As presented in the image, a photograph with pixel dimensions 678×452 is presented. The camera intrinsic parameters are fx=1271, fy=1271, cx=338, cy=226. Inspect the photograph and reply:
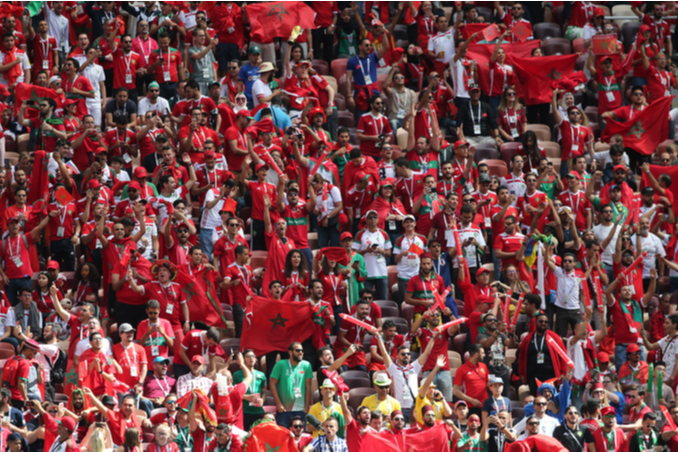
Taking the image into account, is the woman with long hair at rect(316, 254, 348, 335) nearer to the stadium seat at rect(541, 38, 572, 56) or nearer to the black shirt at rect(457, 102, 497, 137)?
the black shirt at rect(457, 102, 497, 137)

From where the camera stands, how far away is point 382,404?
13438mm

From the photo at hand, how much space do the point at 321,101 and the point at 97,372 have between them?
240 inches

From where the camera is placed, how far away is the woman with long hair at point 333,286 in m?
15.0

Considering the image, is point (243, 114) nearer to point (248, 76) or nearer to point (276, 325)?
point (248, 76)

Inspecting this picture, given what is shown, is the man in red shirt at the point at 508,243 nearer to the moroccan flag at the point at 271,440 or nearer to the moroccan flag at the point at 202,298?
the moroccan flag at the point at 202,298

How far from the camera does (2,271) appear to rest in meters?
15.5

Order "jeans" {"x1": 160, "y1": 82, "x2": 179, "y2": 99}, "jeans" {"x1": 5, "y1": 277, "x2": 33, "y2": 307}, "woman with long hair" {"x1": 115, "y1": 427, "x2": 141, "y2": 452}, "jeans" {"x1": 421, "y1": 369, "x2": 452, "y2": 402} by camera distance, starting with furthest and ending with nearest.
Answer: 1. "jeans" {"x1": 160, "y1": 82, "x2": 179, "y2": 99}
2. "jeans" {"x1": 5, "y1": 277, "x2": 33, "y2": 307}
3. "jeans" {"x1": 421, "y1": 369, "x2": 452, "y2": 402}
4. "woman with long hair" {"x1": 115, "y1": 427, "x2": 141, "y2": 452}

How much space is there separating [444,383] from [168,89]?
264 inches

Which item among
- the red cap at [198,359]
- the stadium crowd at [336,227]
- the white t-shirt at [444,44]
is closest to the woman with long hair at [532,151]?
the stadium crowd at [336,227]

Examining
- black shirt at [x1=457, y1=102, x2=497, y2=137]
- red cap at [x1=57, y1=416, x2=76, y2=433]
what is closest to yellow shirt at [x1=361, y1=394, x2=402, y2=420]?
red cap at [x1=57, y1=416, x2=76, y2=433]

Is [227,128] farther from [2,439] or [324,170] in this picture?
[2,439]

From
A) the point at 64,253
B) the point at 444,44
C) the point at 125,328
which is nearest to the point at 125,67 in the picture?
the point at 64,253

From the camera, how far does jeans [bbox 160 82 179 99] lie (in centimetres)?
1834

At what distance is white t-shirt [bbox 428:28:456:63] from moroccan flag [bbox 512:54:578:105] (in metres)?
1.00
